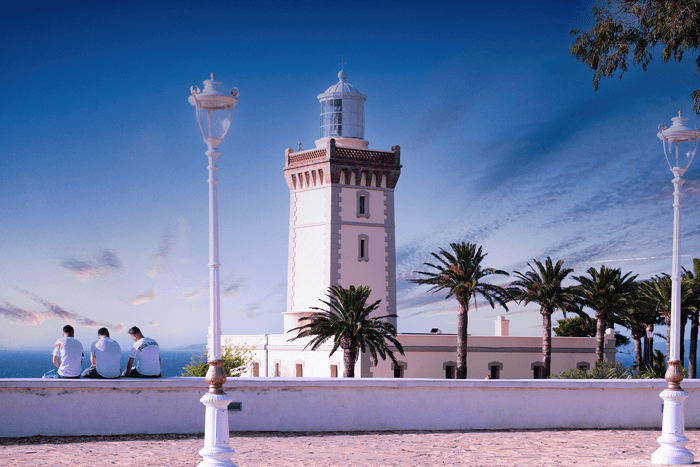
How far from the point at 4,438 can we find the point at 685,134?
41.0 feet

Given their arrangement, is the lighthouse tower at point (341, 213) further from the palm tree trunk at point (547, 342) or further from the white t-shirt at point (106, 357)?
the white t-shirt at point (106, 357)

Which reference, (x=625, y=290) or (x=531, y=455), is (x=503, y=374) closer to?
(x=625, y=290)

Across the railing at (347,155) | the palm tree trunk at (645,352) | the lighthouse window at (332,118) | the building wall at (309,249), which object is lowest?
the palm tree trunk at (645,352)

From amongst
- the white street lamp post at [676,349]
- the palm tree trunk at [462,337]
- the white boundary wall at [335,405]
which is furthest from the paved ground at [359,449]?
the palm tree trunk at [462,337]

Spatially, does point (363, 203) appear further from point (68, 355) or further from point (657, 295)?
point (68, 355)

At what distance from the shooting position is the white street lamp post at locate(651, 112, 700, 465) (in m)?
12.6

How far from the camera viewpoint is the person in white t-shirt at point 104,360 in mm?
14188

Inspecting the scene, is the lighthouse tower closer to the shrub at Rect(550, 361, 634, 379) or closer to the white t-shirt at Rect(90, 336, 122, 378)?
the shrub at Rect(550, 361, 634, 379)

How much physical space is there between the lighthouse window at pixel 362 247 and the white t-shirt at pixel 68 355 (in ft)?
128

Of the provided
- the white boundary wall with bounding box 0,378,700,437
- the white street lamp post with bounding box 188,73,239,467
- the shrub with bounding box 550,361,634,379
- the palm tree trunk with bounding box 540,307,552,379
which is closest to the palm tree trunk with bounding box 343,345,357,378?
the shrub with bounding box 550,361,634,379

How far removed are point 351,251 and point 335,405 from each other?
37.8 meters

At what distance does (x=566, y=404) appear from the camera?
16.2 m

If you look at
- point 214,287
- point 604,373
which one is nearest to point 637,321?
point 604,373

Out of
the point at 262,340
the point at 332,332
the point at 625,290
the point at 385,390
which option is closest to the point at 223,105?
the point at 385,390
